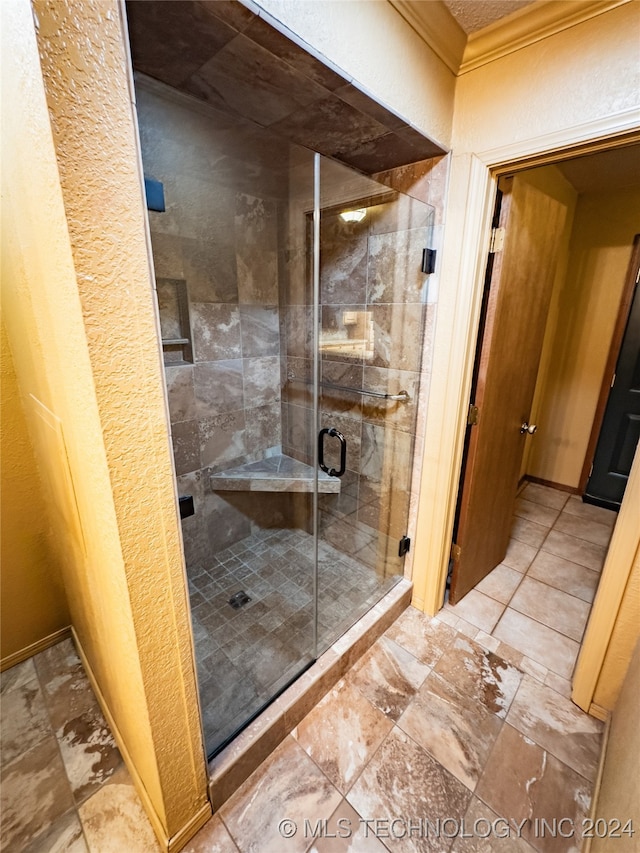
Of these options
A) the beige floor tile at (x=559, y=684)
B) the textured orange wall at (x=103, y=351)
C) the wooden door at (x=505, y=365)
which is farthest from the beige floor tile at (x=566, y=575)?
the textured orange wall at (x=103, y=351)

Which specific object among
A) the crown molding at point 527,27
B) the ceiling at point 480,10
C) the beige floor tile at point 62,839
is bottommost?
the beige floor tile at point 62,839

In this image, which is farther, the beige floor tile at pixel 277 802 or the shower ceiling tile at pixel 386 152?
the shower ceiling tile at pixel 386 152

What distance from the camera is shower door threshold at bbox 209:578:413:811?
3.58ft

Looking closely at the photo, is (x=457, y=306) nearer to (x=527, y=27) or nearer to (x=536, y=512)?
(x=527, y=27)

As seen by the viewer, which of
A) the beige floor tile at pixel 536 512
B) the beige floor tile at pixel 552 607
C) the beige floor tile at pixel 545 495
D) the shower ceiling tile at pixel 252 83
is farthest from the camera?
the beige floor tile at pixel 545 495

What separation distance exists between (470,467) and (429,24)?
1.58 m

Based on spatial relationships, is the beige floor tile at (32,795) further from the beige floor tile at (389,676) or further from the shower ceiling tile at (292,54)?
the shower ceiling tile at (292,54)

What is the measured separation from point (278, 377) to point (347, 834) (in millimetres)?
1938

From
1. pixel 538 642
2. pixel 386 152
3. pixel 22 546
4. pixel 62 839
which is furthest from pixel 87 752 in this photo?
pixel 386 152

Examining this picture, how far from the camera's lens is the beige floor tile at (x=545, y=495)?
9.58 ft

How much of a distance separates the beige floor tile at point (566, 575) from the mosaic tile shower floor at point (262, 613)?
993 millimetres

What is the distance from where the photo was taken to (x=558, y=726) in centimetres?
132

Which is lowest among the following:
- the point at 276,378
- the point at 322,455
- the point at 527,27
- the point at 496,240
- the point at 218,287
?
the point at 322,455

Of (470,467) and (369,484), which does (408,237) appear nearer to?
(470,467)
